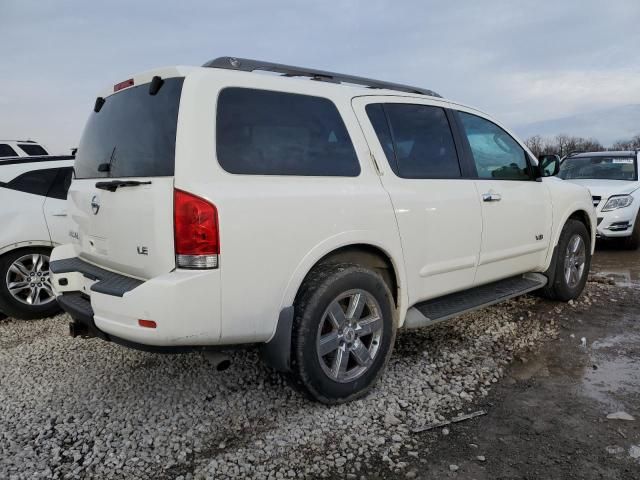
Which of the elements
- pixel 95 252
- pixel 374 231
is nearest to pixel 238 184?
pixel 374 231

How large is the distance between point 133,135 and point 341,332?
1612 millimetres

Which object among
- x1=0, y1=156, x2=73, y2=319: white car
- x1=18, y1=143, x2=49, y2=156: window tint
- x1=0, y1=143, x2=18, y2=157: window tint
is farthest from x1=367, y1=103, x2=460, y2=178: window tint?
x1=18, y1=143, x2=49, y2=156: window tint

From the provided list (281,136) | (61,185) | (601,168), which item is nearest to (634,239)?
(601,168)

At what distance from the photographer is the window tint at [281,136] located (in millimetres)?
2480

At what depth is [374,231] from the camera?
9.52 feet

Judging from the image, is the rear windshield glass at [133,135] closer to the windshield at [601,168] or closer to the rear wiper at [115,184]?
the rear wiper at [115,184]

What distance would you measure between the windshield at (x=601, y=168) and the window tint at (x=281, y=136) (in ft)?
24.7

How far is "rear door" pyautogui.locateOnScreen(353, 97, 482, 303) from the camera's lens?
123 inches

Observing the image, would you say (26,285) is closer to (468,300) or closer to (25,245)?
(25,245)

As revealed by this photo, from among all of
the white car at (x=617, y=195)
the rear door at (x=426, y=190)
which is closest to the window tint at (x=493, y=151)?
the rear door at (x=426, y=190)

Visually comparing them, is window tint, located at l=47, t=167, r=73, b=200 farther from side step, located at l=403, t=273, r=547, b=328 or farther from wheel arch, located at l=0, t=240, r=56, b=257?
side step, located at l=403, t=273, r=547, b=328

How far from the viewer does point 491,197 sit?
3715 mm

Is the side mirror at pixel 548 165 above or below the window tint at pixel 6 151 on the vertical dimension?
below

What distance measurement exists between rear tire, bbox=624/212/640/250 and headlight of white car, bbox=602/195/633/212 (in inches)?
13.8
